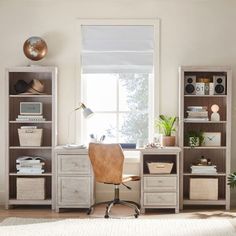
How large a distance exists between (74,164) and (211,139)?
1.63 metres

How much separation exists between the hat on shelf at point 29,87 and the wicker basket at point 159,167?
1.56m

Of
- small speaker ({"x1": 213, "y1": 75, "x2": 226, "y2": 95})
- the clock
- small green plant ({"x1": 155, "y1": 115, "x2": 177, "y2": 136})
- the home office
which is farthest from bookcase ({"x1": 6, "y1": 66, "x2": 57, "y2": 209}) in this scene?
small speaker ({"x1": 213, "y1": 75, "x2": 226, "y2": 95})

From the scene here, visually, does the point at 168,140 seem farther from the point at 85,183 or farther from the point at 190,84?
the point at 85,183

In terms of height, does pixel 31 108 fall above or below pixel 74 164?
above

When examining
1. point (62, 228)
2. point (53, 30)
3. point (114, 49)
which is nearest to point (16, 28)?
point (53, 30)

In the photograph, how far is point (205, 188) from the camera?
222 inches

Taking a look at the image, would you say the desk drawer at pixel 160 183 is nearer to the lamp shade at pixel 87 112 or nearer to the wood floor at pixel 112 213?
the wood floor at pixel 112 213

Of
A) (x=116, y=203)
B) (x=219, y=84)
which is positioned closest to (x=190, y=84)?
(x=219, y=84)

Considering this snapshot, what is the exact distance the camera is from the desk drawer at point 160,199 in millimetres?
5465

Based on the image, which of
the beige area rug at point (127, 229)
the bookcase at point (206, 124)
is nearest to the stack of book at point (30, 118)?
the bookcase at point (206, 124)

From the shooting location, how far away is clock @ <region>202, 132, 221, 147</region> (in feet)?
18.6

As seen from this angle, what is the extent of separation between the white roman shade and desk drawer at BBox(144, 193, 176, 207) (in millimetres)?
1527

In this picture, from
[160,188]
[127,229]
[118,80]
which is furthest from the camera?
→ [118,80]

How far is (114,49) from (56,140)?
4.32 feet
